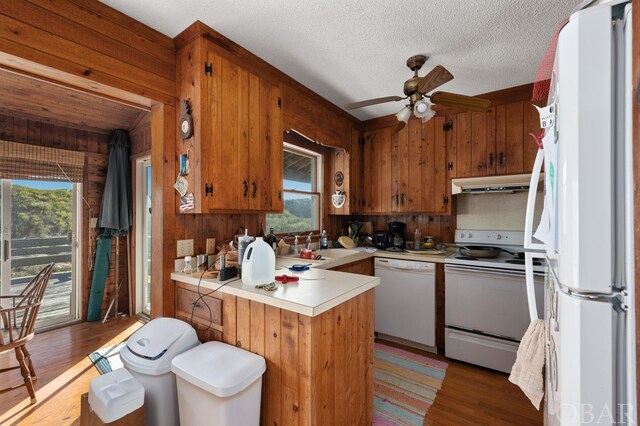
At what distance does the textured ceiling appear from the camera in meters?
1.55

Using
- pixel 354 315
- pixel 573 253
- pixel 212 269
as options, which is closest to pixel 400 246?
pixel 354 315

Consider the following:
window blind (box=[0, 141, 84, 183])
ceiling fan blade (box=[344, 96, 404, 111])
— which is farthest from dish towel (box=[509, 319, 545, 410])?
window blind (box=[0, 141, 84, 183])

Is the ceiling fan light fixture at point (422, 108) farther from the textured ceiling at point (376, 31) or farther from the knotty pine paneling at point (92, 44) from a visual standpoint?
the knotty pine paneling at point (92, 44)

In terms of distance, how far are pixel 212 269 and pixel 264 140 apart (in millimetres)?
1038

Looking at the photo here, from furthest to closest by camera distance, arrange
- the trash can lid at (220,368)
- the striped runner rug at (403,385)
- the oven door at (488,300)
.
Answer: the oven door at (488,300) → the striped runner rug at (403,385) → the trash can lid at (220,368)

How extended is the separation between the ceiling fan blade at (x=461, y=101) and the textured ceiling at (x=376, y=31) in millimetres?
355

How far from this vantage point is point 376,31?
1.76 metres

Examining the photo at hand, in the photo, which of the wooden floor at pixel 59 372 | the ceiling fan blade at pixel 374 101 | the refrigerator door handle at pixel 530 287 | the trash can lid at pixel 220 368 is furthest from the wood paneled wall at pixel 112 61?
the refrigerator door handle at pixel 530 287

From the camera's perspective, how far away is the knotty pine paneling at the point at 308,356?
3.97ft

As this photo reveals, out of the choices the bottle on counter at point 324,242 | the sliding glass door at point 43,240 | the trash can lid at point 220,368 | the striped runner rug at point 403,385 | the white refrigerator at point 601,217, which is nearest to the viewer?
the white refrigerator at point 601,217

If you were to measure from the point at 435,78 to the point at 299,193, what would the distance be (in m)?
1.84

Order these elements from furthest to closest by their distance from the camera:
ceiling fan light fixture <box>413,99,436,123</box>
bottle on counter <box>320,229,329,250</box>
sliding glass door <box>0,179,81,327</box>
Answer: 1. bottle on counter <box>320,229,329,250</box>
2. sliding glass door <box>0,179,81,327</box>
3. ceiling fan light fixture <box>413,99,436,123</box>

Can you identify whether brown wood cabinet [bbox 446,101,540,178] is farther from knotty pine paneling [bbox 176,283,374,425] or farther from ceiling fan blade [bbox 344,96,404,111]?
knotty pine paneling [bbox 176,283,374,425]

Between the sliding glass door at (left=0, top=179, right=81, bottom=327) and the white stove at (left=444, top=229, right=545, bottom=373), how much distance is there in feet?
13.5
